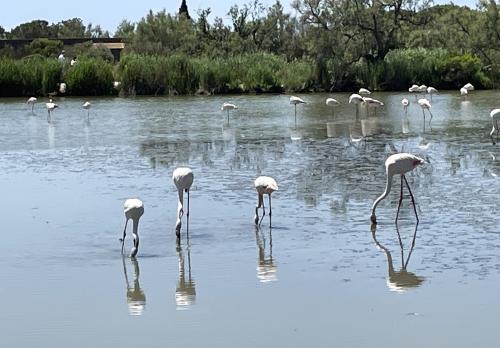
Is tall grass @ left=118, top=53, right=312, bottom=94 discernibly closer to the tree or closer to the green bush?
the green bush

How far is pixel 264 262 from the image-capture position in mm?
8469

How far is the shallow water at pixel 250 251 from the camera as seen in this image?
21.9ft

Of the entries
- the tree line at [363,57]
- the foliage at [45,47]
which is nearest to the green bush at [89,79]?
the tree line at [363,57]

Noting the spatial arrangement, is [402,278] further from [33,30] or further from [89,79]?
[33,30]

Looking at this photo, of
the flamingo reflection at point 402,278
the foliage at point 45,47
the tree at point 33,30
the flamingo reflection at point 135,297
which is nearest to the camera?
the flamingo reflection at point 135,297

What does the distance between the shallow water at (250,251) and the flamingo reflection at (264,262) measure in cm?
3

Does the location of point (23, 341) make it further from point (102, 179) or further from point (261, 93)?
point (261, 93)

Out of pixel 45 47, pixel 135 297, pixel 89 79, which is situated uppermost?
pixel 45 47

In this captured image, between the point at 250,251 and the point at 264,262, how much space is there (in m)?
0.44

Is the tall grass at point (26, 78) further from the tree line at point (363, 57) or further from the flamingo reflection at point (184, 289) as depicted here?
the flamingo reflection at point (184, 289)

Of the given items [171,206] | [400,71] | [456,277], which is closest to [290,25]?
[400,71]

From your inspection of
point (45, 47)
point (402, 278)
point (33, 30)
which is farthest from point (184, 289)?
point (33, 30)

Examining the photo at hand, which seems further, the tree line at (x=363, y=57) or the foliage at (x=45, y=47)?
the foliage at (x=45, y=47)

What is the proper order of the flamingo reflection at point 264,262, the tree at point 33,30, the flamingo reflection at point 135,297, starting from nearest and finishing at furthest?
the flamingo reflection at point 135,297
the flamingo reflection at point 264,262
the tree at point 33,30
